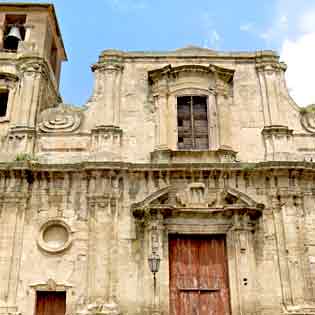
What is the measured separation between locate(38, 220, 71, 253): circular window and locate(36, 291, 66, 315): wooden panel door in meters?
1.16

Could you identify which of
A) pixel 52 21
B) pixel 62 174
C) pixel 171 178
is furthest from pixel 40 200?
pixel 52 21

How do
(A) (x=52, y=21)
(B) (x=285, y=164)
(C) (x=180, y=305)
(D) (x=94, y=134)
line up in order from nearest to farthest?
(C) (x=180, y=305) → (B) (x=285, y=164) → (D) (x=94, y=134) → (A) (x=52, y=21)

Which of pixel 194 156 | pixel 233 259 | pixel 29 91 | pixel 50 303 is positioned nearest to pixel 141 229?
pixel 233 259

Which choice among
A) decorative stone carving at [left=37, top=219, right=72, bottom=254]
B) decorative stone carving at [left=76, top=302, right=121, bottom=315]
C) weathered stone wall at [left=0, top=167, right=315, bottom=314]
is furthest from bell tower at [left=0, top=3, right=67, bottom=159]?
decorative stone carving at [left=76, top=302, right=121, bottom=315]

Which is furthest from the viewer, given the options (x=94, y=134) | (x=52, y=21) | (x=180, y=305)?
(x=52, y=21)

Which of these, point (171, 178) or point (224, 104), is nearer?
point (171, 178)

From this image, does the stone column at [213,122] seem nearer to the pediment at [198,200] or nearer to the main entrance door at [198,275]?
the pediment at [198,200]

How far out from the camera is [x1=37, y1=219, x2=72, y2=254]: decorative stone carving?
13.2 m

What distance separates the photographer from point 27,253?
13.1m

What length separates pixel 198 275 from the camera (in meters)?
12.9

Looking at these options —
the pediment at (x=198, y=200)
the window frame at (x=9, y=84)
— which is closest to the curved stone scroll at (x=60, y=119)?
the window frame at (x=9, y=84)

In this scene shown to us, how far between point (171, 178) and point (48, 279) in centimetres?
413

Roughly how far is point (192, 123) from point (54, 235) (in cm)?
515

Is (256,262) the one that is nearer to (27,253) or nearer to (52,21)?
(27,253)
